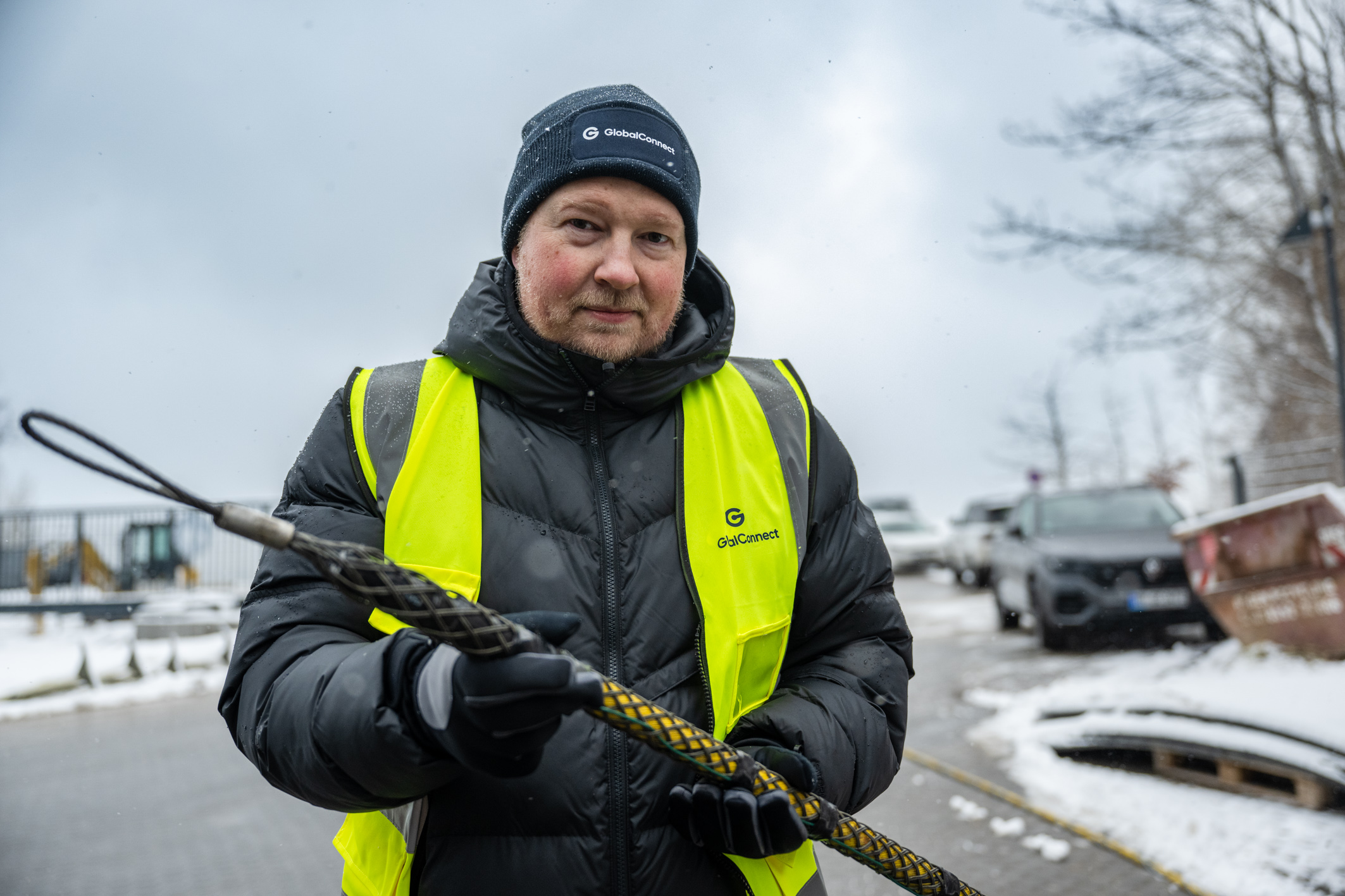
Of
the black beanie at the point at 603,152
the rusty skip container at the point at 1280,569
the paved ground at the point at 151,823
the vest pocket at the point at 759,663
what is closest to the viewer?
the vest pocket at the point at 759,663

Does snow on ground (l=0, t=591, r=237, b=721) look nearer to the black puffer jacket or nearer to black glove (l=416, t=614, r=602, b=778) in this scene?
the black puffer jacket

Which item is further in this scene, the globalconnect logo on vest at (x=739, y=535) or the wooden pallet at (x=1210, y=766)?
the wooden pallet at (x=1210, y=766)

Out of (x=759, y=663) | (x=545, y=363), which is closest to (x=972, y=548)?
(x=759, y=663)

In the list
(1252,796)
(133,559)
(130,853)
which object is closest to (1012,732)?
(1252,796)

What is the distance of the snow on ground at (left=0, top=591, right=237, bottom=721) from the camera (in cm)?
876

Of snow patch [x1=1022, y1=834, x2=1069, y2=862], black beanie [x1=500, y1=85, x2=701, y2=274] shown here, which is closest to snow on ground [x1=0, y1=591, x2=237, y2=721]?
snow patch [x1=1022, y1=834, x2=1069, y2=862]

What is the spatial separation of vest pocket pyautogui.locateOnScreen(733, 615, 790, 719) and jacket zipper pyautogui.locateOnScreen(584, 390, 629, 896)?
0.67 ft

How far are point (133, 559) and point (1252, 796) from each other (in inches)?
627

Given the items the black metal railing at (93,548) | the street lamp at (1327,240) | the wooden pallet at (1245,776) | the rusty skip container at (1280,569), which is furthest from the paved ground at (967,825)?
the black metal railing at (93,548)

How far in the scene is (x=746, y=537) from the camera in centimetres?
152

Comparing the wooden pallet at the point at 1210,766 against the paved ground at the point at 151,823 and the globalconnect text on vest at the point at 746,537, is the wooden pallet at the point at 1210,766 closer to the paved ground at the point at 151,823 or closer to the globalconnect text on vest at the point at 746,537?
the globalconnect text on vest at the point at 746,537

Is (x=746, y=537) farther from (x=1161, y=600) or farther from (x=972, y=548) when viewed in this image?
(x=972, y=548)

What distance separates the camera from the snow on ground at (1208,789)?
3.48 m

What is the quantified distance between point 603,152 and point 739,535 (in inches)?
27.9
